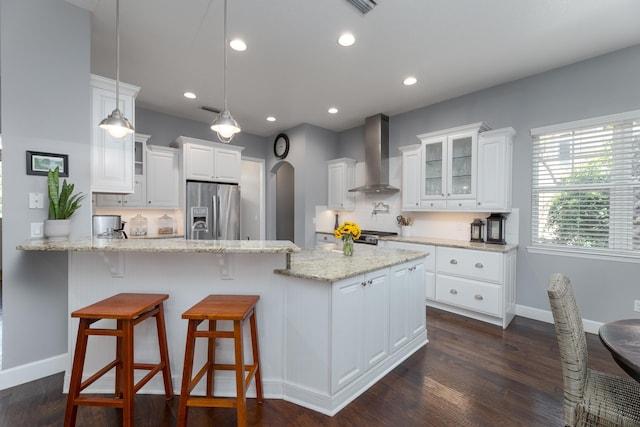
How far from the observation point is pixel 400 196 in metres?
4.70

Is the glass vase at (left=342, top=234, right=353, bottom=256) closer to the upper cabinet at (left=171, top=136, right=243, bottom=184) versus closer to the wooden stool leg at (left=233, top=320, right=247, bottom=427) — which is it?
the wooden stool leg at (left=233, top=320, right=247, bottom=427)

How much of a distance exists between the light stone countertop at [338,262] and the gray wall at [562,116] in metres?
1.78

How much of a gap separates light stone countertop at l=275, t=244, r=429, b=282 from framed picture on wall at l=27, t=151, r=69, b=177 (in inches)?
76.6

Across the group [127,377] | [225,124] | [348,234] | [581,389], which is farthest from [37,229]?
[581,389]

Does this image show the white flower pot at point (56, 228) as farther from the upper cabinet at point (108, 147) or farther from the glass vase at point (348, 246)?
the glass vase at point (348, 246)

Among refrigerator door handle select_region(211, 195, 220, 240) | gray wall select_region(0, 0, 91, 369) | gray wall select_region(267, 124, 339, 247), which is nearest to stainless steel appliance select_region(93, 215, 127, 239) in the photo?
gray wall select_region(0, 0, 91, 369)

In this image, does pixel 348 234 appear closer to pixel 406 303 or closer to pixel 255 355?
pixel 406 303

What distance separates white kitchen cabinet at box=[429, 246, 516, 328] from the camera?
307cm

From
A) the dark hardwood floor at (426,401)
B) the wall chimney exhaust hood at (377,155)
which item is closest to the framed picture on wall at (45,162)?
the dark hardwood floor at (426,401)

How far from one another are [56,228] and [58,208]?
0.16 m

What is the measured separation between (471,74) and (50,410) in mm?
4811

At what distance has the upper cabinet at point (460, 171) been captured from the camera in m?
3.37

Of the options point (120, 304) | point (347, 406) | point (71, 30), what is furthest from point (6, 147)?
point (347, 406)

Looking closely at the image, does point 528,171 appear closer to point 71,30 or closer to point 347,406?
point 347,406
